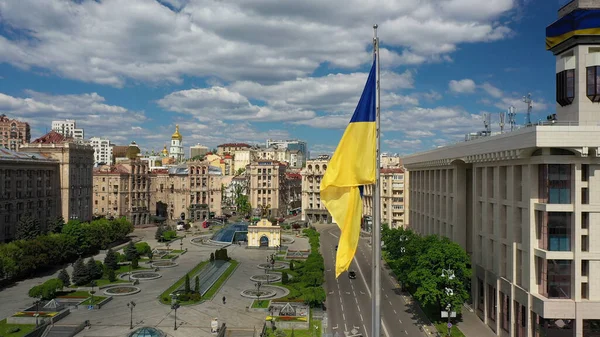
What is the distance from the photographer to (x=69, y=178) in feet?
381

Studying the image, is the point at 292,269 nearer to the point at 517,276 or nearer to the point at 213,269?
the point at 213,269

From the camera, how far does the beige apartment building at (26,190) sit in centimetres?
9375

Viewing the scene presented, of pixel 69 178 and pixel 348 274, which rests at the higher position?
pixel 69 178

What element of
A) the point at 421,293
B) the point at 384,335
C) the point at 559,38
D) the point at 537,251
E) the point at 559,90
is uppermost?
the point at 559,38

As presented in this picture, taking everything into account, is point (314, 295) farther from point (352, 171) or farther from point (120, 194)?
point (120, 194)

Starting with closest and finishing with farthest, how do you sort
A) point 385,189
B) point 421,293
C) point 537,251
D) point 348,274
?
point 537,251, point 421,293, point 348,274, point 385,189

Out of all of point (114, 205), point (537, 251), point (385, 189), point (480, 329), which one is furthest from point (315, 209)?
point (537, 251)

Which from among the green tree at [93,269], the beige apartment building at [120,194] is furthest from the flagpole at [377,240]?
the beige apartment building at [120,194]

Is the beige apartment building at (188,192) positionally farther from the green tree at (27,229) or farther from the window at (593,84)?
the window at (593,84)

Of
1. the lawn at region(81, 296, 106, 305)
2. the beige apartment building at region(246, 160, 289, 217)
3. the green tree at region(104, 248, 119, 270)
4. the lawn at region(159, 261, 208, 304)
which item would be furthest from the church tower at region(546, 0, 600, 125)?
the beige apartment building at region(246, 160, 289, 217)

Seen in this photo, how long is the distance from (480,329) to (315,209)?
10728cm

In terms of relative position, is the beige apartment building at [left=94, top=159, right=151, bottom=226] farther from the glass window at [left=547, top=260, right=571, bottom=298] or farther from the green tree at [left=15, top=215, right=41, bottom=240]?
the glass window at [left=547, top=260, right=571, bottom=298]

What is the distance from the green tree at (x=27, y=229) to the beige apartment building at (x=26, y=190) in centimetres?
608

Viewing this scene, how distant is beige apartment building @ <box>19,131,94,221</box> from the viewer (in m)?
115
